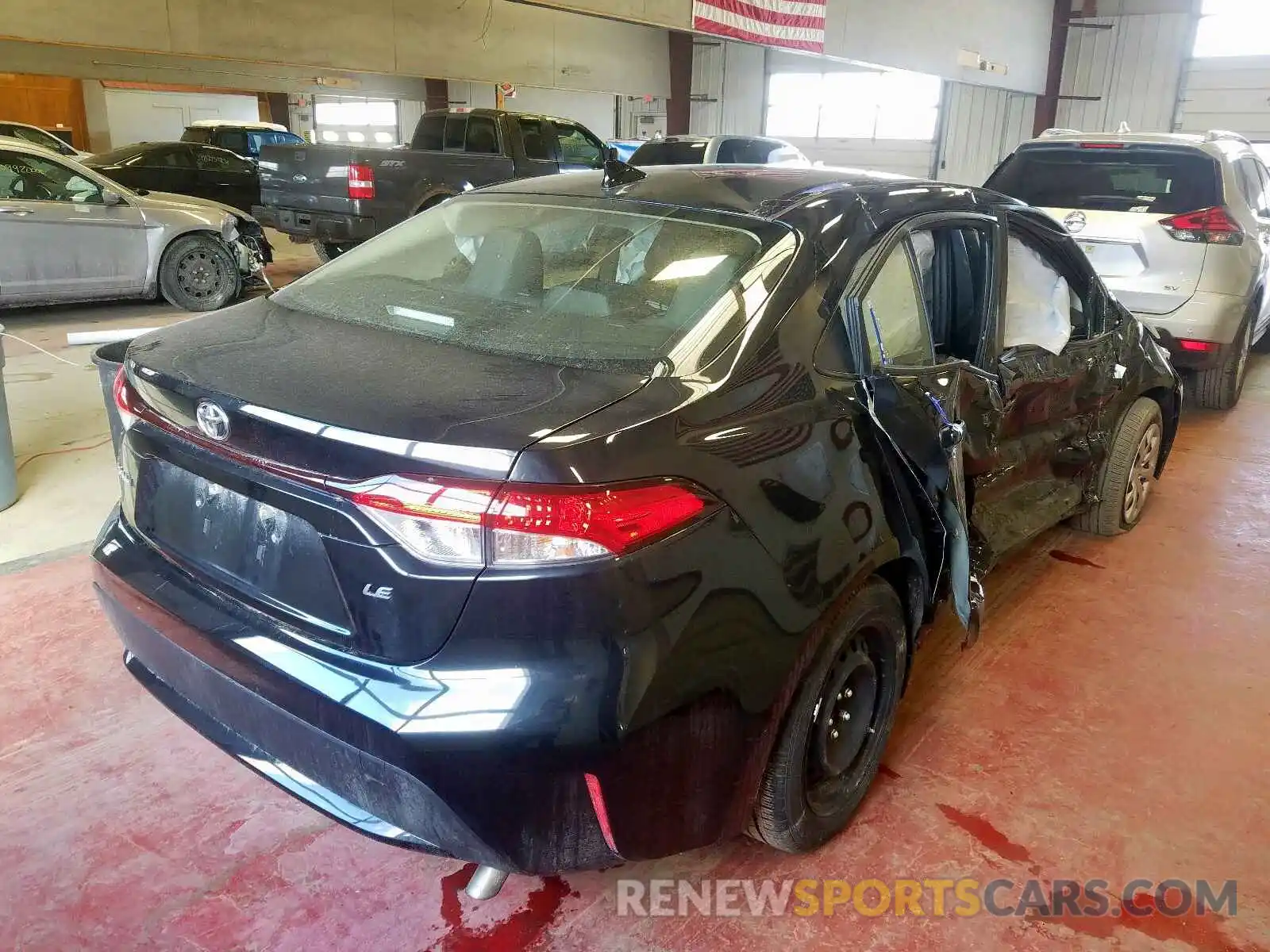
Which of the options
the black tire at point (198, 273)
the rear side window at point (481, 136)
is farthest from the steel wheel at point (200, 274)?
the rear side window at point (481, 136)

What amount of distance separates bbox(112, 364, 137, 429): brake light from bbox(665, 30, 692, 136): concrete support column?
15.5 meters

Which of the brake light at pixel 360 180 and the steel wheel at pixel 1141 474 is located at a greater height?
the brake light at pixel 360 180

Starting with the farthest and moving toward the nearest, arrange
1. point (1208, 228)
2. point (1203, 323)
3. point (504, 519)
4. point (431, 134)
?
point (431, 134) → point (1203, 323) → point (1208, 228) → point (504, 519)

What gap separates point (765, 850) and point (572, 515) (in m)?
1.20

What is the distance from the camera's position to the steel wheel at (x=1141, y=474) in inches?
165

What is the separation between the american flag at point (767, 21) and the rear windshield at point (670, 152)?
4.90 ft

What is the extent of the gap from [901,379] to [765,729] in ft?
3.00

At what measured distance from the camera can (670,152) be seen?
12.7 metres

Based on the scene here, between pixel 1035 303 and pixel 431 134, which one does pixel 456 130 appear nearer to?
pixel 431 134

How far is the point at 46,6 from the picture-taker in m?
9.79

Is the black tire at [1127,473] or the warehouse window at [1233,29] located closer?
the black tire at [1127,473]

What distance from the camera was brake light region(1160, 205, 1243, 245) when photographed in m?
5.49

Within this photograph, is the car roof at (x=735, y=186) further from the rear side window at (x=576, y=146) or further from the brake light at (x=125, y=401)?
the rear side window at (x=576, y=146)

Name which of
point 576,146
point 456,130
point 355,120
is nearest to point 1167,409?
point 576,146
